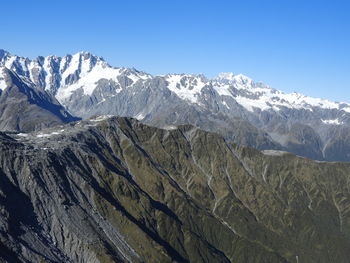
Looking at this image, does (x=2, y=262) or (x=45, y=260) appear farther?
(x=45, y=260)

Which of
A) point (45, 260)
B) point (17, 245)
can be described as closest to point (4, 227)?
point (17, 245)

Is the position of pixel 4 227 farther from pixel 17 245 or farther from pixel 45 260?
pixel 45 260

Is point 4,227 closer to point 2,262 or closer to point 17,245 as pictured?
point 17,245

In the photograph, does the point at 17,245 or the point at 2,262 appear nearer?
the point at 2,262

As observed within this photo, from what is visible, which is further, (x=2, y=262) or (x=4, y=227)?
(x=4, y=227)
